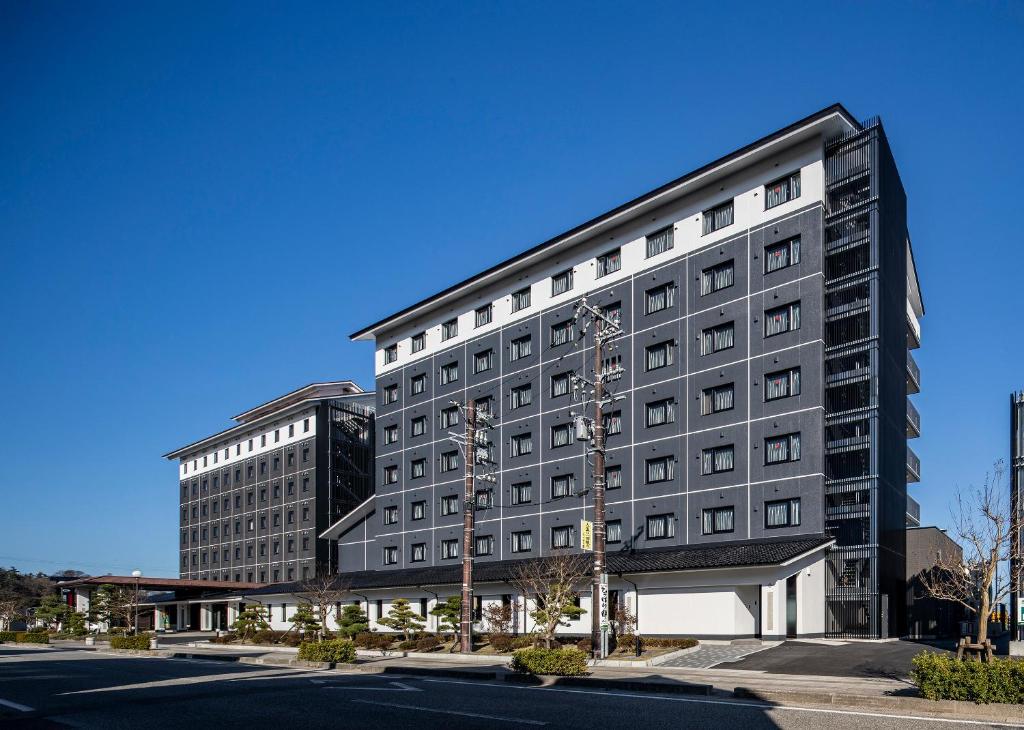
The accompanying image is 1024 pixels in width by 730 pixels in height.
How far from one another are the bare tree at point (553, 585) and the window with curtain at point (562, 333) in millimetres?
11790

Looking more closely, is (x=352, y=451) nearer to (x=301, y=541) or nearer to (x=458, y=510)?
(x=301, y=541)

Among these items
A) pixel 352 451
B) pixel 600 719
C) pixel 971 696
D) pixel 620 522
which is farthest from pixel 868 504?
pixel 352 451

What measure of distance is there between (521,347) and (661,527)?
14841mm

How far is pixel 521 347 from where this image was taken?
55.2 metres

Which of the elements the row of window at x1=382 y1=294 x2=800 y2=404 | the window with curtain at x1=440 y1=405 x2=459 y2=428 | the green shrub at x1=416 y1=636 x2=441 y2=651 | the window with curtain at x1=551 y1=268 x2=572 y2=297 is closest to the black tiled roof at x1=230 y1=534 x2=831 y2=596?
the green shrub at x1=416 y1=636 x2=441 y2=651

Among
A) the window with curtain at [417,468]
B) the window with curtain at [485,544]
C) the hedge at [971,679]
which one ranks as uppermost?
the window with curtain at [417,468]

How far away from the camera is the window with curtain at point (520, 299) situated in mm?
55562

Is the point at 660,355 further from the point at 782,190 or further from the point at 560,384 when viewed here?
the point at 782,190

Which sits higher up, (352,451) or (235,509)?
(352,451)

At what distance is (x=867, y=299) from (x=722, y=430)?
8549mm

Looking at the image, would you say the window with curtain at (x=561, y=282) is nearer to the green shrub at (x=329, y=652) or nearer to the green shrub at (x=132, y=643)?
the green shrub at (x=329, y=652)

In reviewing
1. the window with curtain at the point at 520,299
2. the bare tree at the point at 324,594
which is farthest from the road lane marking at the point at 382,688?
the window with curtain at the point at 520,299

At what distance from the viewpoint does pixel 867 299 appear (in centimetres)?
3981

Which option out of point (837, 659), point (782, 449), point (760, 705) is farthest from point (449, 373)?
point (760, 705)
